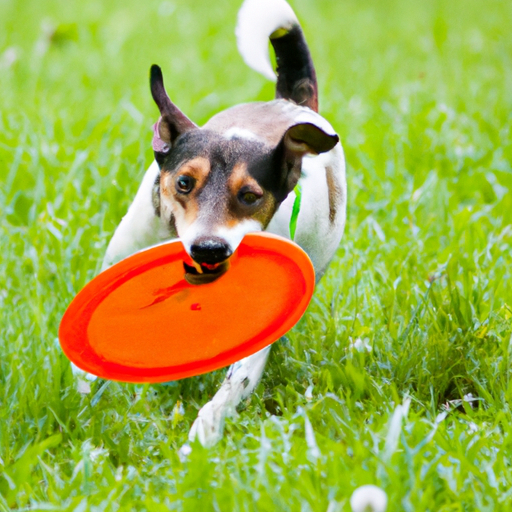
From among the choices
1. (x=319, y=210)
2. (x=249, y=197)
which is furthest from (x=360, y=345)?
(x=249, y=197)

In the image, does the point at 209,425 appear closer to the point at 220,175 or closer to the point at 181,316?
the point at 181,316

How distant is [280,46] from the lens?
3.10 metres

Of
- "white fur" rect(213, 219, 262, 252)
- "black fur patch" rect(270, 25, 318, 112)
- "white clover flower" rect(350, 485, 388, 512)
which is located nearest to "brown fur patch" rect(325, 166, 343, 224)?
"black fur patch" rect(270, 25, 318, 112)

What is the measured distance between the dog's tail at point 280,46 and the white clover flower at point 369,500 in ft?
5.24

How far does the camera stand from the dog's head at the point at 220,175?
226cm

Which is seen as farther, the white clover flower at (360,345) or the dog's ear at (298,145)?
the white clover flower at (360,345)

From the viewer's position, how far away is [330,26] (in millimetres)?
6906

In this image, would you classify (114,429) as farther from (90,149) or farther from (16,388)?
(90,149)

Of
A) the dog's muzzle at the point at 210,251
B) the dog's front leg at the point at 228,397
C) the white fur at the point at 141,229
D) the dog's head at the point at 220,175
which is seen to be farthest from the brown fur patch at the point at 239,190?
the dog's front leg at the point at 228,397

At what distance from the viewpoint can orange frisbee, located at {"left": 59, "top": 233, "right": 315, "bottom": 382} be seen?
2520mm

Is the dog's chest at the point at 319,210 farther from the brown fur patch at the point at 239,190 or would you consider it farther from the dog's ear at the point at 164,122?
the dog's ear at the point at 164,122

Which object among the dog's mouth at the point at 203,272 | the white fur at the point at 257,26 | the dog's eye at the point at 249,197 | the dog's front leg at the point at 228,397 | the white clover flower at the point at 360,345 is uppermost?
the white fur at the point at 257,26

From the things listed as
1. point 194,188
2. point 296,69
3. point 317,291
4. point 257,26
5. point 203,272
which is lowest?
point 317,291

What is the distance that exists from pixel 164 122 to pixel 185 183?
0.23 metres
